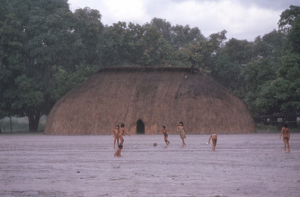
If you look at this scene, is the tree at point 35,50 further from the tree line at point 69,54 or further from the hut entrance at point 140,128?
the hut entrance at point 140,128

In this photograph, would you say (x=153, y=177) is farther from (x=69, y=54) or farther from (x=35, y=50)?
(x=69, y=54)

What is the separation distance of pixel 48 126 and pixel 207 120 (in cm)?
1375

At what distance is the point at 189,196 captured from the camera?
7004 mm

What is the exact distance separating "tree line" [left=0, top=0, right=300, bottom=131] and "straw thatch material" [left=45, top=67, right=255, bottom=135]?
3.04 metres

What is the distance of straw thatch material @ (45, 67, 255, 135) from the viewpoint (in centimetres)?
3469

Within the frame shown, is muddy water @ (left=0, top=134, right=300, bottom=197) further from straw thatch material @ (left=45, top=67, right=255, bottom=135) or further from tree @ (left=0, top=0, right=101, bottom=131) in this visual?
tree @ (left=0, top=0, right=101, bottom=131)

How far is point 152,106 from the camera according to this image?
35469mm

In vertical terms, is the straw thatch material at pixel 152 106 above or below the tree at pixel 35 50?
below

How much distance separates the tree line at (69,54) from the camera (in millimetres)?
38406

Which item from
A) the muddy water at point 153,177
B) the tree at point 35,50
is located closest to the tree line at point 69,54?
the tree at point 35,50

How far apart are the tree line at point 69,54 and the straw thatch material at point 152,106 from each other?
3.04 metres

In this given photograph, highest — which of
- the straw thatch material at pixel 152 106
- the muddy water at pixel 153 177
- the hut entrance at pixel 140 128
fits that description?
the straw thatch material at pixel 152 106

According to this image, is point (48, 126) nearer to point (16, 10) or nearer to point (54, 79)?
point (54, 79)

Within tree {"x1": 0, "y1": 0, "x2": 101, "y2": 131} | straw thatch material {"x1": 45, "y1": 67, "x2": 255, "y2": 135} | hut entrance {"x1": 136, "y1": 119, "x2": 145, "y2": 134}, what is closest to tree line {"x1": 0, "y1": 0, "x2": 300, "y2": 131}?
tree {"x1": 0, "y1": 0, "x2": 101, "y2": 131}
